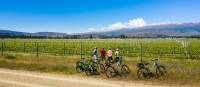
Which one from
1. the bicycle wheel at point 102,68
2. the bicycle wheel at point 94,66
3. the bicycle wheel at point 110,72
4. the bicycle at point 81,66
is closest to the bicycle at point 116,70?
the bicycle wheel at point 110,72

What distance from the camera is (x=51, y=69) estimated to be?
83.0 feet

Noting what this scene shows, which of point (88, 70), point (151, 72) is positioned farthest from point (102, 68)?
point (151, 72)

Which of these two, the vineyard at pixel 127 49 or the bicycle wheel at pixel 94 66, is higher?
the bicycle wheel at pixel 94 66

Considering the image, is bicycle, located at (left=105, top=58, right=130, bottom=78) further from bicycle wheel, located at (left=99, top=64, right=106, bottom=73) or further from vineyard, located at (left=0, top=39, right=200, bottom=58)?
vineyard, located at (left=0, top=39, right=200, bottom=58)

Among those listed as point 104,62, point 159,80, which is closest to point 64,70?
point 104,62

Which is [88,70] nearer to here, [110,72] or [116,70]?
[110,72]

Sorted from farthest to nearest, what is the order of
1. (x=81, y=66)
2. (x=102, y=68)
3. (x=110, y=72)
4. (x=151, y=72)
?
(x=81, y=66) < (x=102, y=68) < (x=110, y=72) < (x=151, y=72)

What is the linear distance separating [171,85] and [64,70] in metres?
9.61

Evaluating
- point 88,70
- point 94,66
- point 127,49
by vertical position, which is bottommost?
point 127,49

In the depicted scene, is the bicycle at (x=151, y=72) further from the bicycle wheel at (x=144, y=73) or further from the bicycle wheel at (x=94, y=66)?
the bicycle wheel at (x=94, y=66)

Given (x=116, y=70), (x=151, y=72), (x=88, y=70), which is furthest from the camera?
(x=88, y=70)

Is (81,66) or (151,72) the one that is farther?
(81,66)

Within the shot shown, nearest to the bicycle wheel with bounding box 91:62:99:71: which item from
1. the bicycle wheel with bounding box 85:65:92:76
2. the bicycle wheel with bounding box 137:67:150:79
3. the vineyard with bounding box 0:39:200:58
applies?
the bicycle wheel with bounding box 85:65:92:76

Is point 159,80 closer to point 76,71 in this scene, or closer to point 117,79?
point 117,79
